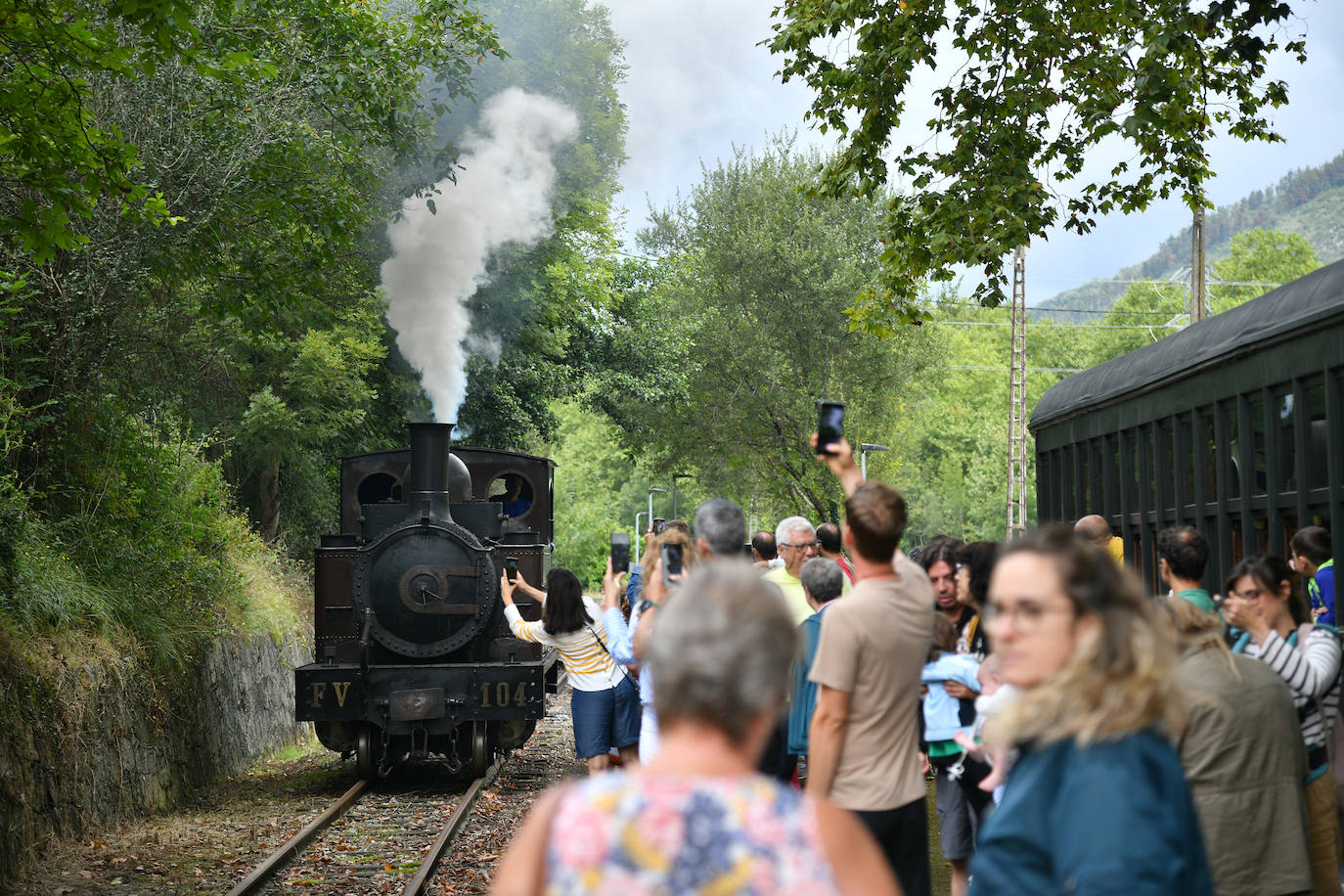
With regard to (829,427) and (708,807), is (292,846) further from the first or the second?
(708,807)

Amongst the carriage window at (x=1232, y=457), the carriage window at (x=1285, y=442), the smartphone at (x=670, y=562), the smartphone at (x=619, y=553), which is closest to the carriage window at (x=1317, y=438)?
the carriage window at (x=1285, y=442)

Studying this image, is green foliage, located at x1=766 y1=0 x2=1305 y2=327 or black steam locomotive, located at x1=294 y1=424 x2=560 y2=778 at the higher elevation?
green foliage, located at x1=766 y1=0 x2=1305 y2=327

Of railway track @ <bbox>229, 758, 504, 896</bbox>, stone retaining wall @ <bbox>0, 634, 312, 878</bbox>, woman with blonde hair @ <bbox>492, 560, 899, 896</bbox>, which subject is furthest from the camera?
stone retaining wall @ <bbox>0, 634, 312, 878</bbox>

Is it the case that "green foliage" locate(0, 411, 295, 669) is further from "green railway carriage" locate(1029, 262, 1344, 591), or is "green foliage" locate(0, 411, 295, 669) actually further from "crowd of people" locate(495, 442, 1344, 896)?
"green railway carriage" locate(1029, 262, 1344, 591)

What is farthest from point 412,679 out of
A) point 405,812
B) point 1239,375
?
point 1239,375

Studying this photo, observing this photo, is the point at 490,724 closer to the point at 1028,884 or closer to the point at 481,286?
the point at 1028,884

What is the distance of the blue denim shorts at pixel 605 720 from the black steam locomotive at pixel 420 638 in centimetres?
369

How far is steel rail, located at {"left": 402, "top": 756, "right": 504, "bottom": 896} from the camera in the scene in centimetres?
807

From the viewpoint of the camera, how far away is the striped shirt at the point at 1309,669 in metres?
4.48

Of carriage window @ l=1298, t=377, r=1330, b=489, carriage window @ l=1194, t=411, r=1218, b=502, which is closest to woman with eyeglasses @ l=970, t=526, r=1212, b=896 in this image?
carriage window @ l=1298, t=377, r=1330, b=489

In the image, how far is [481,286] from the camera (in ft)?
79.7

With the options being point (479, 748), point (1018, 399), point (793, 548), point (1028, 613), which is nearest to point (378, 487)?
point (479, 748)

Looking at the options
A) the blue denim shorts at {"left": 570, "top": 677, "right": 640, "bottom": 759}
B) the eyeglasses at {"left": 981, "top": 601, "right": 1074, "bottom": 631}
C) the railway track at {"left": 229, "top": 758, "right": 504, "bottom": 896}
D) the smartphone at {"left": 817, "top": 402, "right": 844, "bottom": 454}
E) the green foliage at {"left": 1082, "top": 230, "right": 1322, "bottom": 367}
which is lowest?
the railway track at {"left": 229, "top": 758, "right": 504, "bottom": 896}

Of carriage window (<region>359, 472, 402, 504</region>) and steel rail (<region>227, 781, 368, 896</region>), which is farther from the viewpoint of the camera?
carriage window (<region>359, 472, 402, 504</region>)
